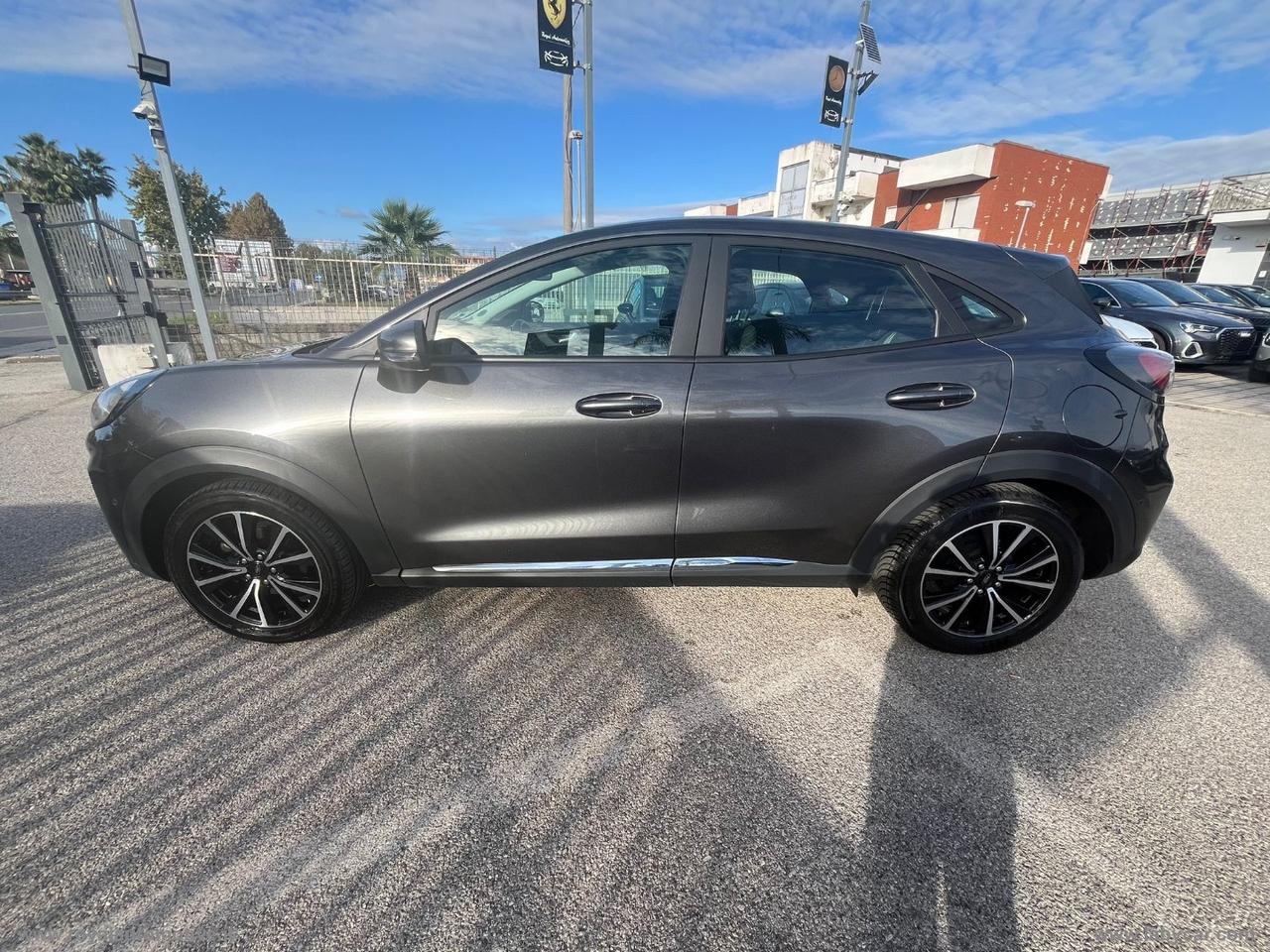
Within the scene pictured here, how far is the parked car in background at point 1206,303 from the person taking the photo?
9.62m

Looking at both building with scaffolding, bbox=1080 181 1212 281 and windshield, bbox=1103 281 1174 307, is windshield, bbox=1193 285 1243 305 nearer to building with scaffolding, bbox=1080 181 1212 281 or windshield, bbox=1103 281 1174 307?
windshield, bbox=1103 281 1174 307

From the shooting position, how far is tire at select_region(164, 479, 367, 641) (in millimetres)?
2203

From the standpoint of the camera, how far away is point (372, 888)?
148 centimetres

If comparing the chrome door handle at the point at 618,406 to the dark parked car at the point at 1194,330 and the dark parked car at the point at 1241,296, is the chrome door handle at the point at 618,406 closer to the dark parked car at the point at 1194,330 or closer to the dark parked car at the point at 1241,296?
the dark parked car at the point at 1194,330

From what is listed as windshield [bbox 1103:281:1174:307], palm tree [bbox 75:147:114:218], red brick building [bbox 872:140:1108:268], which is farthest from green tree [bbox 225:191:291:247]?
windshield [bbox 1103:281:1174:307]

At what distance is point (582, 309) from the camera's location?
222cm

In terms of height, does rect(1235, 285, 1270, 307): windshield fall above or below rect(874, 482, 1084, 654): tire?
above

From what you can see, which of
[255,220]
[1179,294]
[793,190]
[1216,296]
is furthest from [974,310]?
[255,220]

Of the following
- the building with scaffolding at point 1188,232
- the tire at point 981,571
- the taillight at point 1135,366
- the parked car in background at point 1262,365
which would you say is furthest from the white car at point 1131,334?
the building with scaffolding at point 1188,232

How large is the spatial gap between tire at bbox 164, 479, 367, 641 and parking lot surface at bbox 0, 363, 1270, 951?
16 cm

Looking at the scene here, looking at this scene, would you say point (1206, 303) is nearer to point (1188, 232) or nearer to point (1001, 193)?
point (1001, 193)

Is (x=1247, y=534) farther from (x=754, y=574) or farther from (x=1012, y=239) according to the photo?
(x=1012, y=239)

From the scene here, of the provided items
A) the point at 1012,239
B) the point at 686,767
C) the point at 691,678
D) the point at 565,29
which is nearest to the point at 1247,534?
the point at 691,678

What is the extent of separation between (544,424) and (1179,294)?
45.7ft
